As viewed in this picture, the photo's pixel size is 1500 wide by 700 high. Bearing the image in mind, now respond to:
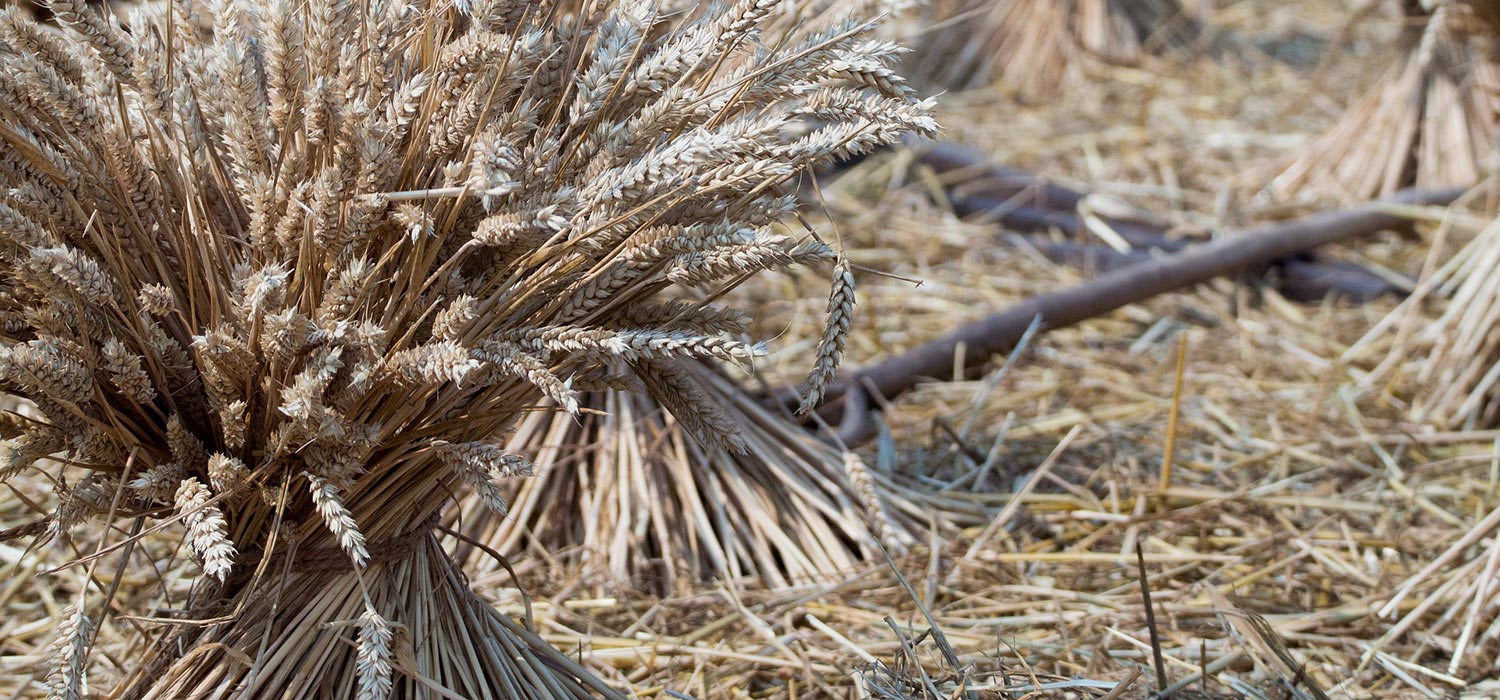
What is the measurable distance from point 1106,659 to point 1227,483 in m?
0.79

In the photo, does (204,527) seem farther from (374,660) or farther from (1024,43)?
(1024,43)

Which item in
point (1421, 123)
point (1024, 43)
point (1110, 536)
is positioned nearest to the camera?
point (1110, 536)

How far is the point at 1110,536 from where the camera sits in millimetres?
2088

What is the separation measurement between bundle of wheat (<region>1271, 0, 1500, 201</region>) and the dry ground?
27cm

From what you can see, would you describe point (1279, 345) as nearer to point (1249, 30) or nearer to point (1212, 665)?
point (1212, 665)

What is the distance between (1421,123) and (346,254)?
141 inches

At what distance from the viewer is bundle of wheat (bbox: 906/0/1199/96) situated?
507 centimetres

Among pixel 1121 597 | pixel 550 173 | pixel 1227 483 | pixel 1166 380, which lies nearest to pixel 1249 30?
pixel 1166 380

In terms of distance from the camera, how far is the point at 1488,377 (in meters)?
2.44

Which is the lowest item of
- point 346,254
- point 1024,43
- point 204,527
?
point 204,527

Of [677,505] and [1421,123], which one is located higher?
[1421,123]

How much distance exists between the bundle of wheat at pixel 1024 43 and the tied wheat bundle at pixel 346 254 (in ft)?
13.5

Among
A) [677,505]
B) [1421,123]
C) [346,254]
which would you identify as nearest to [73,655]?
[346,254]

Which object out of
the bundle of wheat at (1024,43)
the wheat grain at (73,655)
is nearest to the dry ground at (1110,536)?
the wheat grain at (73,655)
